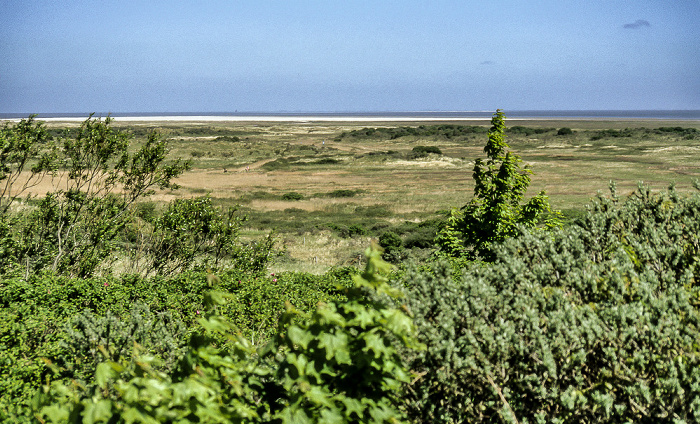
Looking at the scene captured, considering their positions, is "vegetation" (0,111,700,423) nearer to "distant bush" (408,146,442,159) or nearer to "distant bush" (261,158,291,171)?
"distant bush" (261,158,291,171)

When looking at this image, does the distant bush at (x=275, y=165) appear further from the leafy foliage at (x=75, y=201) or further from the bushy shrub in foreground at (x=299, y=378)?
the bushy shrub in foreground at (x=299, y=378)

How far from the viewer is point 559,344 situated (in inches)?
137

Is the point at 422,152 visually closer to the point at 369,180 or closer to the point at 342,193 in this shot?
the point at 369,180

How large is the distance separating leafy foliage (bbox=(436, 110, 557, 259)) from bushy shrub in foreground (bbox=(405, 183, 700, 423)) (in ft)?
24.3

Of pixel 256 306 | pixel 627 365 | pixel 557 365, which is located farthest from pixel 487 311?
pixel 256 306

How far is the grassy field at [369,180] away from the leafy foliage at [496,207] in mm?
1477

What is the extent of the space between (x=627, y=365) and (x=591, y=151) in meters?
78.8

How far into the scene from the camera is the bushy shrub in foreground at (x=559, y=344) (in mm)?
3342

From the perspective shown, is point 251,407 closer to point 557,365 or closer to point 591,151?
point 557,365

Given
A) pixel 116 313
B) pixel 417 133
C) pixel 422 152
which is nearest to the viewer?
pixel 116 313

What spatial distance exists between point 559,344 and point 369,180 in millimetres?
48563

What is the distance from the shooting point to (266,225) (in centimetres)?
3172

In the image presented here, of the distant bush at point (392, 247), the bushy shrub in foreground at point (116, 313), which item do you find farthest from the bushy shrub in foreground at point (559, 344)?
the distant bush at point (392, 247)

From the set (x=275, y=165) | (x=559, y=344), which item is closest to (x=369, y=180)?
(x=275, y=165)
